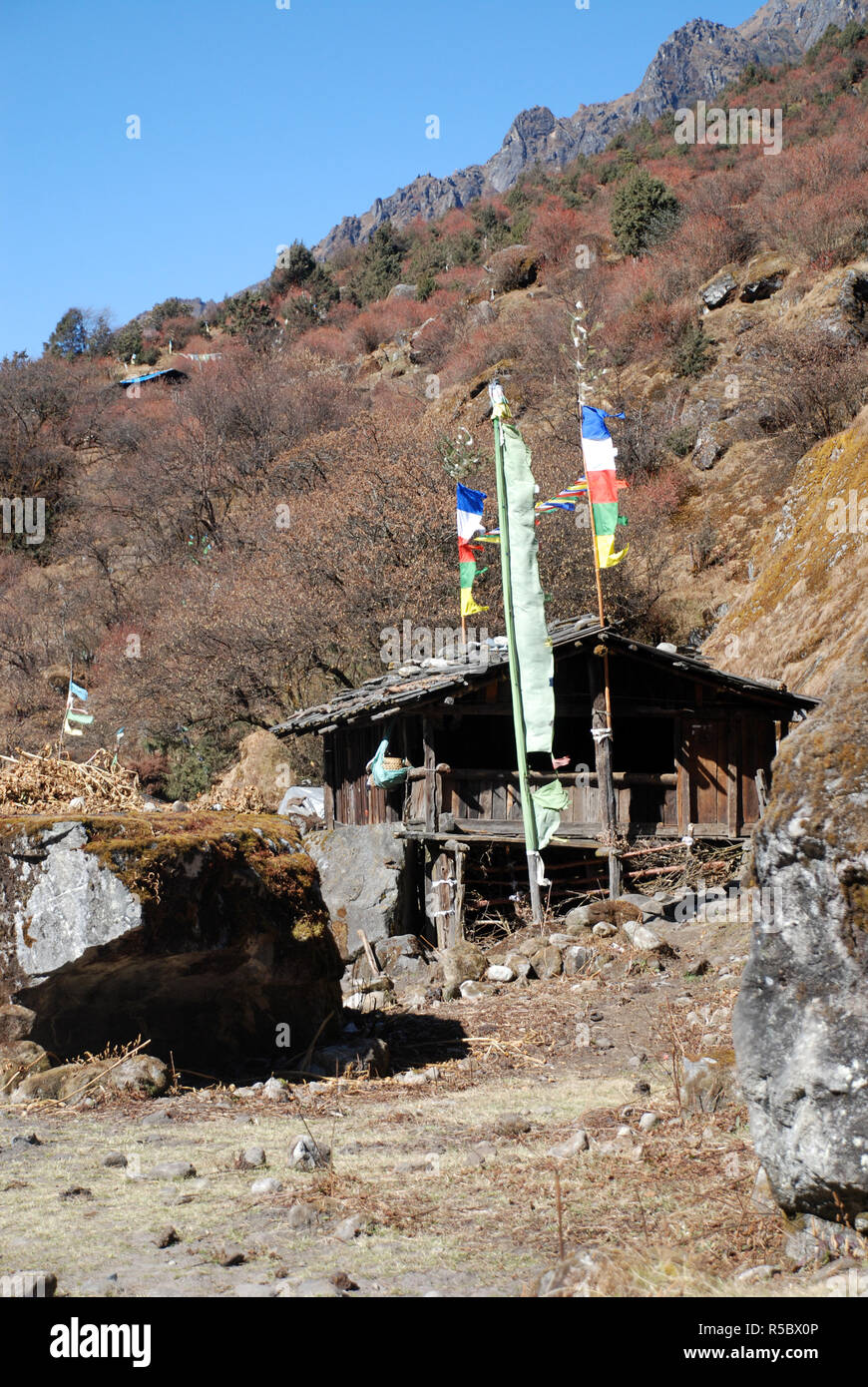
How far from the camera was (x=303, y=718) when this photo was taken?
19.5 metres

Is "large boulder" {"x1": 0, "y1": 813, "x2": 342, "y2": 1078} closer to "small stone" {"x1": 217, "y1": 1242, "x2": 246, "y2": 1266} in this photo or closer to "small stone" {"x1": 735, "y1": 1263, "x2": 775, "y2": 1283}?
"small stone" {"x1": 217, "y1": 1242, "x2": 246, "y2": 1266}

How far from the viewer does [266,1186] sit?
5578 millimetres

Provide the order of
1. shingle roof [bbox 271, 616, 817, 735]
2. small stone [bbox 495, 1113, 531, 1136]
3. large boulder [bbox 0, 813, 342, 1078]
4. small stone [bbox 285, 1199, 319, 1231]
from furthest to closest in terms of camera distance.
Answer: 1. shingle roof [bbox 271, 616, 817, 735]
2. large boulder [bbox 0, 813, 342, 1078]
3. small stone [bbox 495, 1113, 531, 1136]
4. small stone [bbox 285, 1199, 319, 1231]

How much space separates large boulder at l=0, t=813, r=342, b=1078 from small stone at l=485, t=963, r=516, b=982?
4220mm

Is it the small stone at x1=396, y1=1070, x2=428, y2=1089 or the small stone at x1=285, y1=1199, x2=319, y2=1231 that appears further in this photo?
the small stone at x1=396, y1=1070, x2=428, y2=1089

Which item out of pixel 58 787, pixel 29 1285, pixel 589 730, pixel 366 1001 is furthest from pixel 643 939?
pixel 29 1285

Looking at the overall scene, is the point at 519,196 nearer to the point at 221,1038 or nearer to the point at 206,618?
the point at 206,618

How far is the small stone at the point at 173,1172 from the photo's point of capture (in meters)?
5.82

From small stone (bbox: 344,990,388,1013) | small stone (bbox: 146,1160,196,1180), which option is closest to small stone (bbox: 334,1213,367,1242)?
small stone (bbox: 146,1160,196,1180)

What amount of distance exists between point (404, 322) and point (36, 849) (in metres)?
62.6

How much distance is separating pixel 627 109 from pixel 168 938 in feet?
424

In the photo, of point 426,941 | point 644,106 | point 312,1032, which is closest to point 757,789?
point 426,941

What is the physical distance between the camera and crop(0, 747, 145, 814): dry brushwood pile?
332 inches
